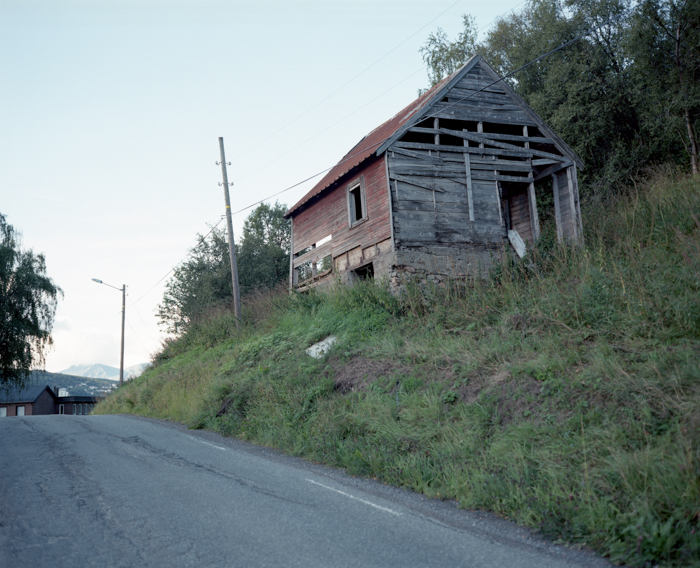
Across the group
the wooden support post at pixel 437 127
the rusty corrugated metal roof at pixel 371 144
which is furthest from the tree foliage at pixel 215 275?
the wooden support post at pixel 437 127

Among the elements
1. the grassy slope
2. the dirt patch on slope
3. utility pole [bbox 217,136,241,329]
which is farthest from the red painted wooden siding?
the dirt patch on slope

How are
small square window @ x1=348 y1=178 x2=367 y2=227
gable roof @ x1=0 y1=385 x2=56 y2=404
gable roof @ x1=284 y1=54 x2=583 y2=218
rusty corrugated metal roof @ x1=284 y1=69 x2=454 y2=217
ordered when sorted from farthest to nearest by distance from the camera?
gable roof @ x1=0 y1=385 x2=56 y2=404 < small square window @ x1=348 y1=178 x2=367 y2=227 < rusty corrugated metal roof @ x1=284 y1=69 x2=454 y2=217 < gable roof @ x1=284 y1=54 x2=583 y2=218

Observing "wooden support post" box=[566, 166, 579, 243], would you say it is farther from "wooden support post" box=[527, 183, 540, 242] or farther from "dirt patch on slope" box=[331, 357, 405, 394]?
"dirt patch on slope" box=[331, 357, 405, 394]

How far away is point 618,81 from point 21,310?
2934cm

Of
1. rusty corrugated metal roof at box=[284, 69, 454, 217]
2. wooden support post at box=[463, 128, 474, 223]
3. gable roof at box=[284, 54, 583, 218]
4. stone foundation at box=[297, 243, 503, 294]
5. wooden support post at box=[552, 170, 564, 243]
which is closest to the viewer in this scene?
stone foundation at box=[297, 243, 503, 294]

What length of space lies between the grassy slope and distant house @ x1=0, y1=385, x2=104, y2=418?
47628mm

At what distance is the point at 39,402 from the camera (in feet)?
200

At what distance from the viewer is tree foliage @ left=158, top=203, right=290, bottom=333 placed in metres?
34.1

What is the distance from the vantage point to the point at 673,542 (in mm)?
3816

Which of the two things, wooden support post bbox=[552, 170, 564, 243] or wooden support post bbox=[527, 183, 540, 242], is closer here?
wooden support post bbox=[552, 170, 564, 243]

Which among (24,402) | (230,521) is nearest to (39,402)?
(24,402)

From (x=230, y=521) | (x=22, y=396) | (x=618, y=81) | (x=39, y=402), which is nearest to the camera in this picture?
(x=230, y=521)

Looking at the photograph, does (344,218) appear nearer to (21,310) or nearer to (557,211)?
(557,211)

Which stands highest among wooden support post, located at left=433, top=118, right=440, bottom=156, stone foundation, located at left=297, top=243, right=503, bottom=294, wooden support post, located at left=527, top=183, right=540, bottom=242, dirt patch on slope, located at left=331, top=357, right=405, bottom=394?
wooden support post, located at left=433, top=118, right=440, bottom=156
